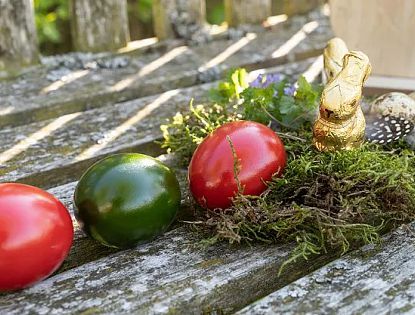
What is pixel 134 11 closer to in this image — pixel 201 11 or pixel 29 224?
pixel 201 11

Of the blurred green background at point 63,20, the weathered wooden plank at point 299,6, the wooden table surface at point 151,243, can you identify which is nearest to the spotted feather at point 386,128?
the wooden table surface at point 151,243

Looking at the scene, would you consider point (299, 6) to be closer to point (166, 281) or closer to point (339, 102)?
point (339, 102)

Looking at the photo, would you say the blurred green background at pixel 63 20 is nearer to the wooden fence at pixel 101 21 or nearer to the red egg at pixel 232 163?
the wooden fence at pixel 101 21

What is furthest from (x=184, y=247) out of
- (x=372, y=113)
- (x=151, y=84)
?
→ (x=151, y=84)

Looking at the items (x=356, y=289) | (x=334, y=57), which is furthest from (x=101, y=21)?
(x=356, y=289)

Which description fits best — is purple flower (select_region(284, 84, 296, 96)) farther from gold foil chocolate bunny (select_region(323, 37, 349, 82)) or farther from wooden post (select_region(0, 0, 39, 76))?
wooden post (select_region(0, 0, 39, 76))
